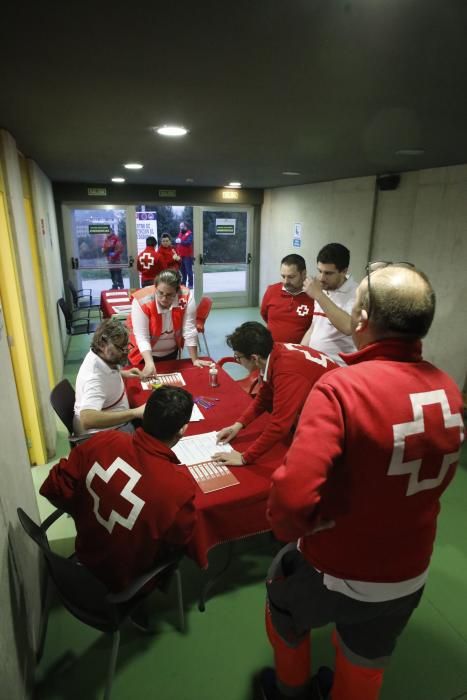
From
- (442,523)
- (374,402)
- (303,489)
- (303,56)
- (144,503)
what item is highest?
(303,56)

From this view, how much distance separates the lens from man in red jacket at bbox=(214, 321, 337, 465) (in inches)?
78.1

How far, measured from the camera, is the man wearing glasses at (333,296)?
2.74 metres

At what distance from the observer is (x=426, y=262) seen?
4.60 metres

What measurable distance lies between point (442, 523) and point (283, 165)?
12.8 feet

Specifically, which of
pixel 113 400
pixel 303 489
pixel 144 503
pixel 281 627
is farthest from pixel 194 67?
pixel 281 627

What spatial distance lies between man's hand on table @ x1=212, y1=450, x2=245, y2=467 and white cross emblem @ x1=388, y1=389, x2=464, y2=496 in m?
1.06

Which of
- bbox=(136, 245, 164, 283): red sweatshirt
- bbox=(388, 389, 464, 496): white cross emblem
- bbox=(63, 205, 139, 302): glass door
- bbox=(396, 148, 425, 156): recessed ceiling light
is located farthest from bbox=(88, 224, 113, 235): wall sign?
bbox=(388, 389, 464, 496): white cross emblem

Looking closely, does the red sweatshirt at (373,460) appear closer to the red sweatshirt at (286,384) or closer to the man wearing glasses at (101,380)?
the red sweatshirt at (286,384)

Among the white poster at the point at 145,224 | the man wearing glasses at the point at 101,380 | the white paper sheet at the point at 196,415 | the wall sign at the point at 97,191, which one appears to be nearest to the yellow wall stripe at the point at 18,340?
the man wearing glasses at the point at 101,380

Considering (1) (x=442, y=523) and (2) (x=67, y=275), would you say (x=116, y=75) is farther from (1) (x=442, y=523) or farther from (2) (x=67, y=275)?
(2) (x=67, y=275)

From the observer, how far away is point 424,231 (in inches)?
181

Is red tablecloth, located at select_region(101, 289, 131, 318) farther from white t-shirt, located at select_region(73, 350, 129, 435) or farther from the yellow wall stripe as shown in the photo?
white t-shirt, located at select_region(73, 350, 129, 435)

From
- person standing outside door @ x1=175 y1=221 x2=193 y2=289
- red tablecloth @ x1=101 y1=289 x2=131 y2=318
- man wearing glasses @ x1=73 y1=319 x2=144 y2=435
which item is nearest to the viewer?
man wearing glasses @ x1=73 y1=319 x2=144 y2=435

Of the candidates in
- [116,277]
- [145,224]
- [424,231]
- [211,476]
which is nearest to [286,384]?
[211,476]
